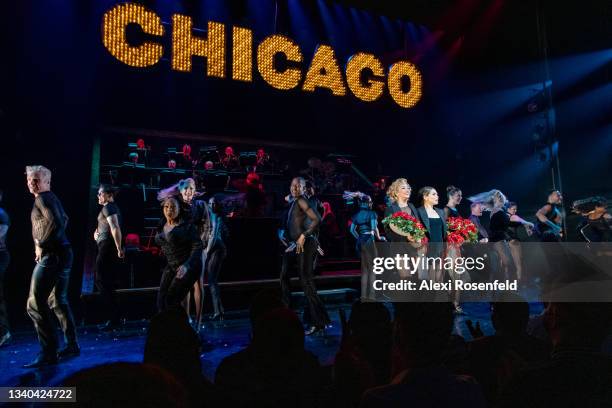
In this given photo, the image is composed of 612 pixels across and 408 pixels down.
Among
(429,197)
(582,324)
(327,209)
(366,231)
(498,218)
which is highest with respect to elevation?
(327,209)

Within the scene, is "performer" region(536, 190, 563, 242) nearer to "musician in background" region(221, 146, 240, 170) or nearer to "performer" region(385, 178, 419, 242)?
"performer" region(385, 178, 419, 242)

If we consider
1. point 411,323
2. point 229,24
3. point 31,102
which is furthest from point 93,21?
point 411,323

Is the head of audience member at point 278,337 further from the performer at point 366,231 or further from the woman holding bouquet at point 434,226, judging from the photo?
the performer at point 366,231

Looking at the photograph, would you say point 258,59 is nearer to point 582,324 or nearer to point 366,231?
point 366,231

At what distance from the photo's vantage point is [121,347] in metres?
5.14

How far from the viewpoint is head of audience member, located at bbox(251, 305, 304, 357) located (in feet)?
5.28

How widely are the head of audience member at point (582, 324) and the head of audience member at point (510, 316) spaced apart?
52cm

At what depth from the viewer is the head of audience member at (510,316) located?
2.12m

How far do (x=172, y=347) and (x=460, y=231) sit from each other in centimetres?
609

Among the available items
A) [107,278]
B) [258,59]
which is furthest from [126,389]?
[258,59]

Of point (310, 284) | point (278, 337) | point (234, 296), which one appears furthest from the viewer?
point (234, 296)

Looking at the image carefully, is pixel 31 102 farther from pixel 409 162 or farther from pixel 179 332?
pixel 409 162

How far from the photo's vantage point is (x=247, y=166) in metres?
10.6

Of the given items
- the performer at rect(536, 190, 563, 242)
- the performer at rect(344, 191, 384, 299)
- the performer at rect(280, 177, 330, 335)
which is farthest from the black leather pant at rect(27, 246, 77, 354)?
the performer at rect(536, 190, 563, 242)
